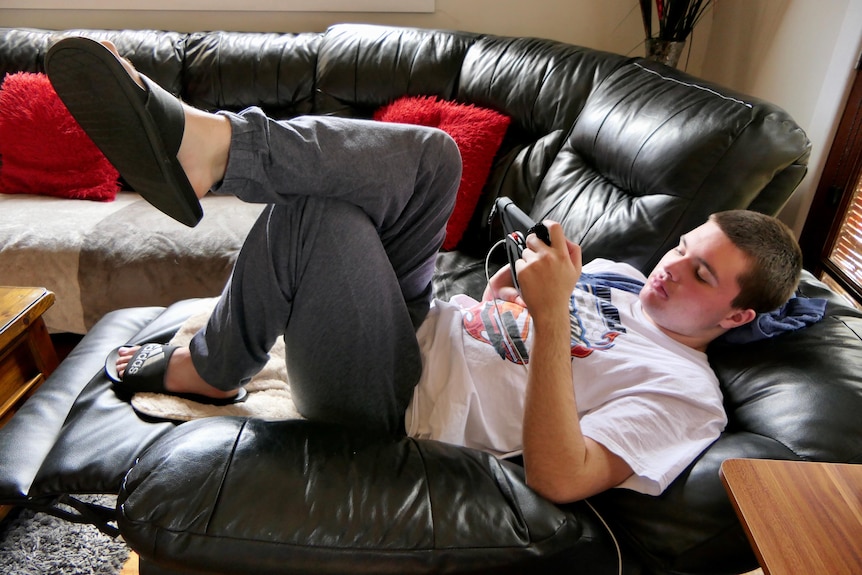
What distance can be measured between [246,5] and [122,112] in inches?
80.5

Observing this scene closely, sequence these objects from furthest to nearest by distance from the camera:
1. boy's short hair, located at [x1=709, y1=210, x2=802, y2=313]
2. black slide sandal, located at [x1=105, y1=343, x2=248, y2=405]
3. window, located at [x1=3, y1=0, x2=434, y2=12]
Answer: window, located at [x1=3, y1=0, x2=434, y2=12]
black slide sandal, located at [x1=105, y1=343, x2=248, y2=405]
boy's short hair, located at [x1=709, y1=210, x2=802, y2=313]

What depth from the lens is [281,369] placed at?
3.96ft

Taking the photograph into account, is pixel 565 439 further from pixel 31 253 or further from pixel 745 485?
pixel 31 253

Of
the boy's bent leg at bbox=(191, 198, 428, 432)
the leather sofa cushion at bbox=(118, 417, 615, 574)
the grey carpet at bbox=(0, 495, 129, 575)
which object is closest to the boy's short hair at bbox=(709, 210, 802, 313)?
the leather sofa cushion at bbox=(118, 417, 615, 574)

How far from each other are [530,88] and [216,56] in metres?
1.28

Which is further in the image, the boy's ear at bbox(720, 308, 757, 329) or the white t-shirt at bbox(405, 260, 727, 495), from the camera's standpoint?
the boy's ear at bbox(720, 308, 757, 329)

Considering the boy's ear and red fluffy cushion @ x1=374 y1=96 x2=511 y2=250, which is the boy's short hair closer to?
the boy's ear

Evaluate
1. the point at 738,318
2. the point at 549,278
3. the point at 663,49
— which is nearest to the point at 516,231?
the point at 549,278

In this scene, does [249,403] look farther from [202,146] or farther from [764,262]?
[764,262]

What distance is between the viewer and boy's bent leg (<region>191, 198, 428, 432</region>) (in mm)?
873

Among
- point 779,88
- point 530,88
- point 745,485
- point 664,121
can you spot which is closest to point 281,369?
point 745,485

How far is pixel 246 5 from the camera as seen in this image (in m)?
2.46

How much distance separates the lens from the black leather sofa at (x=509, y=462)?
2.39ft

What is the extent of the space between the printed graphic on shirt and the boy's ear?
0.18 meters
